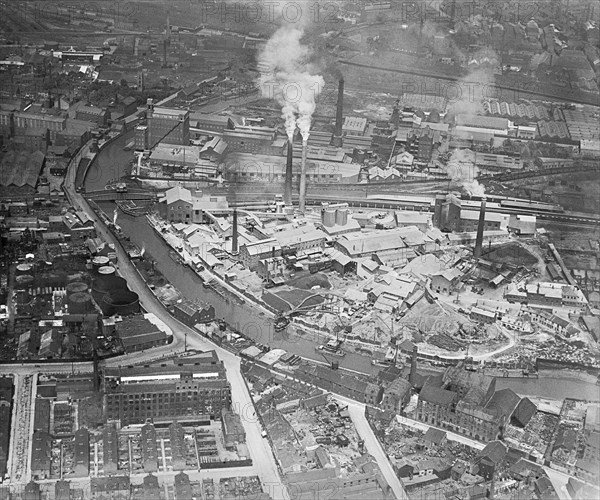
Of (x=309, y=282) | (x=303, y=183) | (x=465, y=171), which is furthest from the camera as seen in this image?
(x=465, y=171)

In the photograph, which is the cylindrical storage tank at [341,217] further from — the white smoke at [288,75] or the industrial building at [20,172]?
the industrial building at [20,172]

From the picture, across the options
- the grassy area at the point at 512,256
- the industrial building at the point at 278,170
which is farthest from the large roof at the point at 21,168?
the grassy area at the point at 512,256

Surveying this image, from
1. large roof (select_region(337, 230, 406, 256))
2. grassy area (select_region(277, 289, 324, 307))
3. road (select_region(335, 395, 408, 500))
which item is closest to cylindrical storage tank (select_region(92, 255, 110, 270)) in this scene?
grassy area (select_region(277, 289, 324, 307))

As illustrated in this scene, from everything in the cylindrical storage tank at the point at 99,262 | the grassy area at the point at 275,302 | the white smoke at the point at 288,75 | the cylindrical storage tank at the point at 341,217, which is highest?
the white smoke at the point at 288,75

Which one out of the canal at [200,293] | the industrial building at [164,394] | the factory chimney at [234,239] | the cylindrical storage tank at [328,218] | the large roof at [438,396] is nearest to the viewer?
the industrial building at [164,394]

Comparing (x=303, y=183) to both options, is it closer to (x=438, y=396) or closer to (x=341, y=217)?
(x=341, y=217)

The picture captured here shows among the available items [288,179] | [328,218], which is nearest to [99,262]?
[328,218]

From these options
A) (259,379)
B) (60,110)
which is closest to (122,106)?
(60,110)
